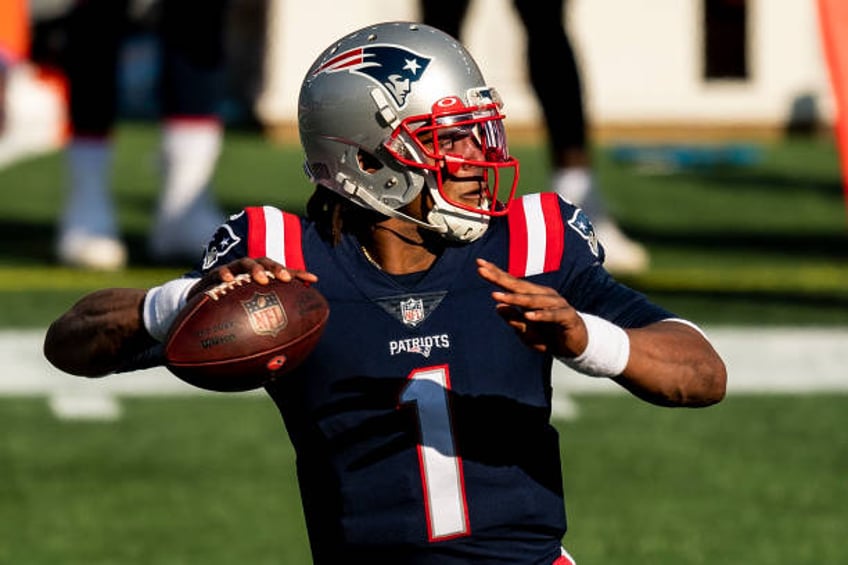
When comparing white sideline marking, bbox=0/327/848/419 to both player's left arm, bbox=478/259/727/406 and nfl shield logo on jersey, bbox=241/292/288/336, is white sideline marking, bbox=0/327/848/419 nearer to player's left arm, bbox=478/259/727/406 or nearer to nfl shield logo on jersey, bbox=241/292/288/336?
player's left arm, bbox=478/259/727/406

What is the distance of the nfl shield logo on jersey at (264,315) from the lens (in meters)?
3.06

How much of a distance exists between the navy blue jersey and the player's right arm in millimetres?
179

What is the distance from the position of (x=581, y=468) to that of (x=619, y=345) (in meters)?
2.81

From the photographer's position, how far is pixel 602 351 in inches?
120

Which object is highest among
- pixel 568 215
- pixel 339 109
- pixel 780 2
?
pixel 339 109

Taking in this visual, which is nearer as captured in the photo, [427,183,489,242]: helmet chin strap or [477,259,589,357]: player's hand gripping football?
[477,259,589,357]: player's hand gripping football

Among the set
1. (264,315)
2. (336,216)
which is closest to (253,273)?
(264,315)

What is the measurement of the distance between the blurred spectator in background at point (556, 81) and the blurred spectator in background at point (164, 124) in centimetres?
112

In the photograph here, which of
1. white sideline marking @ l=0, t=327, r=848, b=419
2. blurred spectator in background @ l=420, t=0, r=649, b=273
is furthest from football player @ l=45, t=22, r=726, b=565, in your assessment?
blurred spectator in background @ l=420, t=0, r=649, b=273

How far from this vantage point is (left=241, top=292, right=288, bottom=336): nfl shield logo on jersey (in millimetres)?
3059

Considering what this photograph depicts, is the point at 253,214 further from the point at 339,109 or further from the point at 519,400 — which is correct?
the point at 519,400

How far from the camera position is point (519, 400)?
3.34 meters

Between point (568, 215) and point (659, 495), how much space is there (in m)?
2.23

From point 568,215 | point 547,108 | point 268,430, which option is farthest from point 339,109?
point 547,108
